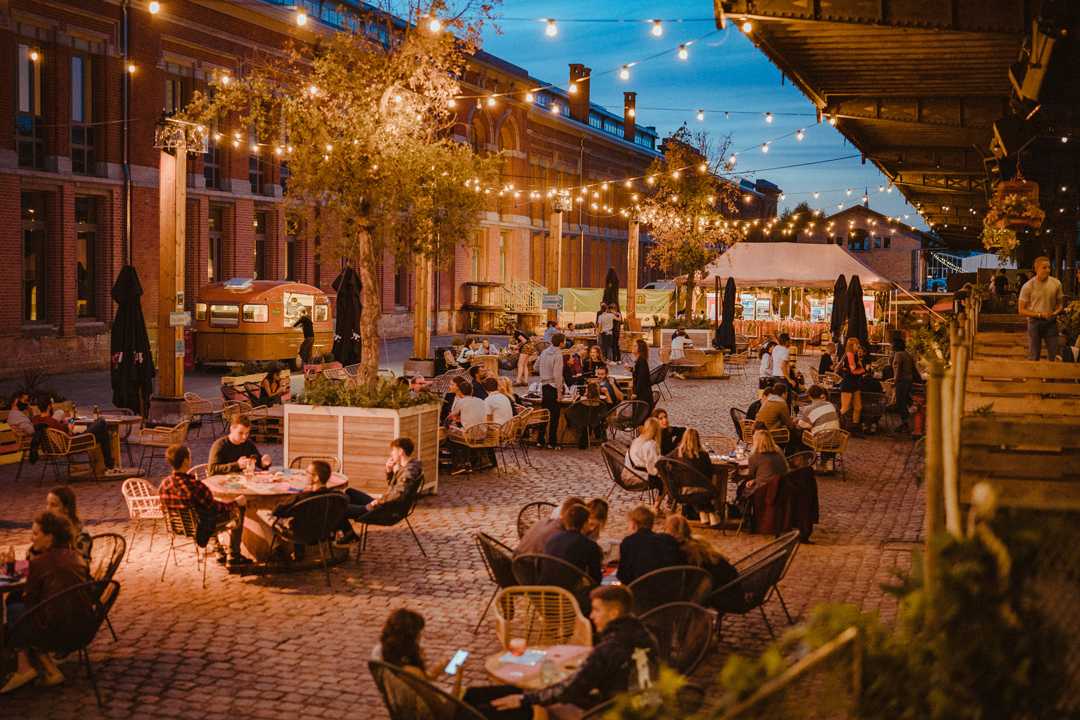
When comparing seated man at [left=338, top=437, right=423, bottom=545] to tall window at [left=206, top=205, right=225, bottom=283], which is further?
tall window at [left=206, top=205, right=225, bottom=283]

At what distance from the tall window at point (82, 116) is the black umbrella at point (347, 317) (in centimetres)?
977

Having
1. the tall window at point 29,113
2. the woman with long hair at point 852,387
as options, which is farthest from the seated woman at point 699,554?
the tall window at point 29,113

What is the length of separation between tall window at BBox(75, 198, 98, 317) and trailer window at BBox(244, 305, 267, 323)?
3.63m

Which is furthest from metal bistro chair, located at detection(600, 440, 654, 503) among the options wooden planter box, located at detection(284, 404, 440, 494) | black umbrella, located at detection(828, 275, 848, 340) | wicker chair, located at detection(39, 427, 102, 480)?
black umbrella, located at detection(828, 275, 848, 340)

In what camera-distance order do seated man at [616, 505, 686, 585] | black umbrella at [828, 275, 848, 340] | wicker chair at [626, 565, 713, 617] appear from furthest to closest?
black umbrella at [828, 275, 848, 340] → seated man at [616, 505, 686, 585] → wicker chair at [626, 565, 713, 617]

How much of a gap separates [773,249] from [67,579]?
32.6 metres

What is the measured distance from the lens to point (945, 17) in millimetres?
11977

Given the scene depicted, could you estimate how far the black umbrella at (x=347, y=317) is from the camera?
21031 mm

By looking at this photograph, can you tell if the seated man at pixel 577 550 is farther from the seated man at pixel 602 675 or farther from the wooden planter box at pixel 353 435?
the wooden planter box at pixel 353 435

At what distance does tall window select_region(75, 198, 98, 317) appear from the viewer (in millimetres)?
27625

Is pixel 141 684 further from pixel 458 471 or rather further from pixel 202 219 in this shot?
pixel 202 219

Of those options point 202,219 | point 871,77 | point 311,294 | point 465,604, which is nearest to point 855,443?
point 871,77

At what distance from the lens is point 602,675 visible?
551cm

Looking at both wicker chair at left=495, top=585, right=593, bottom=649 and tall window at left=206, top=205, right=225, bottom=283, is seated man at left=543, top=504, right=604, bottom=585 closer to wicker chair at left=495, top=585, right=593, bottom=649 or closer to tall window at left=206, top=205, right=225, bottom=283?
wicker chair at left=495, top=585, right=593, bottom=649
